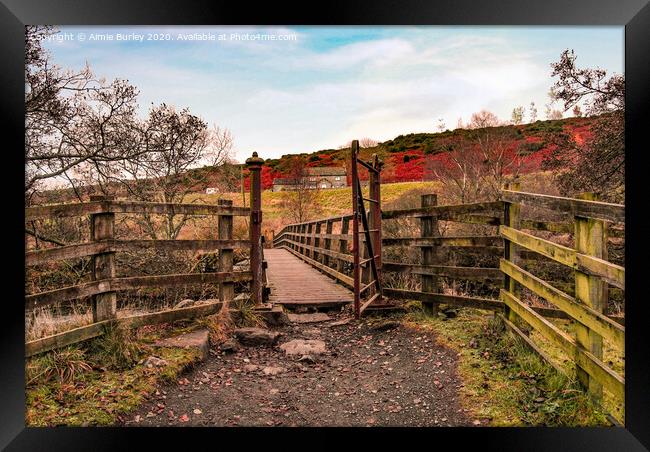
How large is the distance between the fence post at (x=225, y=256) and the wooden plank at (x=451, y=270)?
2088 mm

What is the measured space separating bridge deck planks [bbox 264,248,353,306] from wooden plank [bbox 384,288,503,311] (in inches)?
25.9

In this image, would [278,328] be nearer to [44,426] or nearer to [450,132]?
[44,426]

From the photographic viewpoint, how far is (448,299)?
468 centimetres

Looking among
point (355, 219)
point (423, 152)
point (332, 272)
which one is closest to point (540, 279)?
point (355, 219)

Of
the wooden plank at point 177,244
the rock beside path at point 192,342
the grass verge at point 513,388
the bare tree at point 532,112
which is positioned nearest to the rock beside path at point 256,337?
the rock beside path at point 192,342

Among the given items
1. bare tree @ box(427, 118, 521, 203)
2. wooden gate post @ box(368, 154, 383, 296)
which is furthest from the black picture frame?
bare tree @ box(427, 118, 521, 203)

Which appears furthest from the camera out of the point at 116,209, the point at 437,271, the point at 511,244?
the point at 437,271

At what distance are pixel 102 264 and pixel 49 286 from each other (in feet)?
5.84

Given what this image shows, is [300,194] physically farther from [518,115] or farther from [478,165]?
[518,115]

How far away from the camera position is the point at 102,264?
11.9 feet

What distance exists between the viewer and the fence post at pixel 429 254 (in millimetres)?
4906

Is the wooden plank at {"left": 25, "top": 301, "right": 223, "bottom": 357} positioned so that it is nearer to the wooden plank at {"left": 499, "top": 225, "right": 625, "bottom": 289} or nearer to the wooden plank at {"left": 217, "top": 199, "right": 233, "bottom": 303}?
the wooden plank at {"left": 217, "top": 199, "right": 233, "bottom": 303}

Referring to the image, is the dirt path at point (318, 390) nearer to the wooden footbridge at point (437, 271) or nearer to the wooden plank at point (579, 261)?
the wooden footbridge at point (437, 271)

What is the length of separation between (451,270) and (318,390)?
213 centimetres
